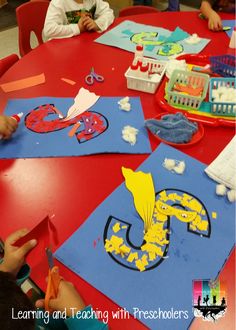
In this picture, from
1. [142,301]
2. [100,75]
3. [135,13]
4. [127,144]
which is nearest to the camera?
[142,301]

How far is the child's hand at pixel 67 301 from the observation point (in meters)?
0.53

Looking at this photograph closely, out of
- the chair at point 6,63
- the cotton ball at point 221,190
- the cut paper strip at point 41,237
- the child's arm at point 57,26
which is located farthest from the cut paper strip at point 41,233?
the child's arm at point 57,26

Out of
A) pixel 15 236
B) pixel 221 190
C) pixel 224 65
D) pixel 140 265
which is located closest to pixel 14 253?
pixel 15 236

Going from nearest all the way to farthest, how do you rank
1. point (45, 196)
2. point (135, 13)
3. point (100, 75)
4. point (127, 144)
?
point (45, 196), point (127, 144), point (100, 75), point (135, 13)

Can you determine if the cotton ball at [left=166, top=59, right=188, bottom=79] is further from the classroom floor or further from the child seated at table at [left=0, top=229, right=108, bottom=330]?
the classroom floor

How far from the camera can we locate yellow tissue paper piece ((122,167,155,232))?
66 centimetres

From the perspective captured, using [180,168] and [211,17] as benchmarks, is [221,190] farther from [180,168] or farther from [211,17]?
[211,17]

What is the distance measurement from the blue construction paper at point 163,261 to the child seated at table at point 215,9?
92 cm

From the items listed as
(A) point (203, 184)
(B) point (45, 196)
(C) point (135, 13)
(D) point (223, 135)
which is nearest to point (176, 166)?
(A) point (203, 184)

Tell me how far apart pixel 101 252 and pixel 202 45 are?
99cm

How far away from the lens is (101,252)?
1.96 feet

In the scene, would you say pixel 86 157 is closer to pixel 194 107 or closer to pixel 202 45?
pixel 194 107

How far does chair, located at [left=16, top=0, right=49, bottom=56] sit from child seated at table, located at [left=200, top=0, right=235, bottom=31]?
2.45 feet

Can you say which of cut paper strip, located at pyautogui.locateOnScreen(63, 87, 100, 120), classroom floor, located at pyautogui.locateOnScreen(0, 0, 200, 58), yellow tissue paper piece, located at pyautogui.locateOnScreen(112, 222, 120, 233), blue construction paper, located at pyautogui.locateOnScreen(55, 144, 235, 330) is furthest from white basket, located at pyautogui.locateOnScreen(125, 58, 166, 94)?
classroom floor, located at pyautogui.locateOnScreen(0, 0, 200, 58)
